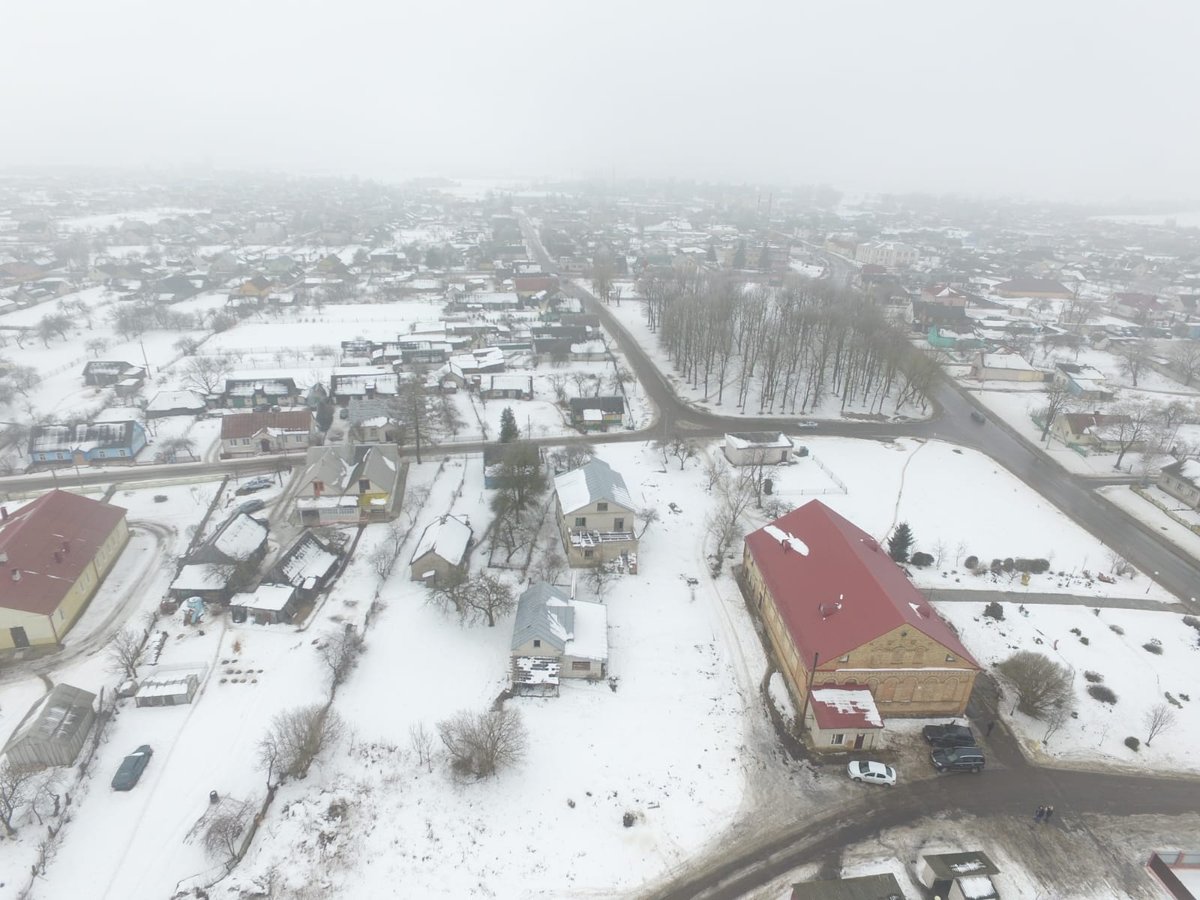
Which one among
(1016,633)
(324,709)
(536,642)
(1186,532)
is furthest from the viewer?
(1186,532)

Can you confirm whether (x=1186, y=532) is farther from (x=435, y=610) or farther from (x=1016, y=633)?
(x=435, y=610)

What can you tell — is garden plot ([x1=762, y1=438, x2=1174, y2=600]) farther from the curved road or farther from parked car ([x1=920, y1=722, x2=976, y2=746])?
parked car ([x1=920, y1=722, x2=976, y2=746])

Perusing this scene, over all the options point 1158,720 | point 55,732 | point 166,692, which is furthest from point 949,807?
point 55,732

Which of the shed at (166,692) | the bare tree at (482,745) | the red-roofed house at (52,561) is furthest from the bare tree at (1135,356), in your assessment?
the red-roofed house at (52,561)

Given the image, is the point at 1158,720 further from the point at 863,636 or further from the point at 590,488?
the point at 590,488

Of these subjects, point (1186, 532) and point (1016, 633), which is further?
point (1186, 532)

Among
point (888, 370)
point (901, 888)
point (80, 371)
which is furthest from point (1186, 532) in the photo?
point (80, 371)
